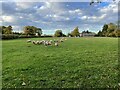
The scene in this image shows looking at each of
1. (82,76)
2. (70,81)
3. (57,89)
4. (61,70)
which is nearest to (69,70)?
(61,70)

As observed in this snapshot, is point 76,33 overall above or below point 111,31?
below

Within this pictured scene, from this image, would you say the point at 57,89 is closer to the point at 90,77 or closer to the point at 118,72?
the point at 90,77

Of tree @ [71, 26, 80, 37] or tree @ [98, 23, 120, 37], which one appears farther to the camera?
tree @ [71, 26, 80, 37]

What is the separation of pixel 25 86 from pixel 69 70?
2.40 m

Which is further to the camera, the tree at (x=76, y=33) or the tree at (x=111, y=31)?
the tree at (x=76, y=33)

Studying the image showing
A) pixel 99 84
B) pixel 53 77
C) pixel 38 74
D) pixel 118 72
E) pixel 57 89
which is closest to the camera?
pixel 57 89

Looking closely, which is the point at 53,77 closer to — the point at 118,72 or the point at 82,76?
the point at 82,76

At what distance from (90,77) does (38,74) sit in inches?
71.5

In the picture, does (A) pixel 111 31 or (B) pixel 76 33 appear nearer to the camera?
(A) pixel 111 31

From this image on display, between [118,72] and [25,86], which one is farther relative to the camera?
[118,72]

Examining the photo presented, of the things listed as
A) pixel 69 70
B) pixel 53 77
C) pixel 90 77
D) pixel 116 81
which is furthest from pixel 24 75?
pixel 116 81

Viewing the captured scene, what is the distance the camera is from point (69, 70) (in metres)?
8.27

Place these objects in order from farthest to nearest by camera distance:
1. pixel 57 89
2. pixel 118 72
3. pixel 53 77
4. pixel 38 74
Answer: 1. pixel 118 72
2. pixel 38 74
3. pixel 53 77
4. pixel 57 89

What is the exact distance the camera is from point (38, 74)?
764 cm
